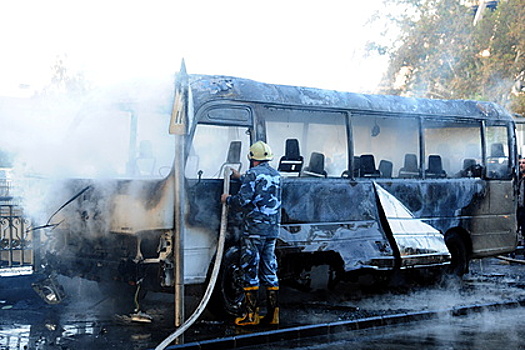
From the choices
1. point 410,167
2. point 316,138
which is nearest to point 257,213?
point 316,138

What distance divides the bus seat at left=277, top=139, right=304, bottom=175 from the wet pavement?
6.28ft

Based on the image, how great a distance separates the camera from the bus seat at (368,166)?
37.8 ft

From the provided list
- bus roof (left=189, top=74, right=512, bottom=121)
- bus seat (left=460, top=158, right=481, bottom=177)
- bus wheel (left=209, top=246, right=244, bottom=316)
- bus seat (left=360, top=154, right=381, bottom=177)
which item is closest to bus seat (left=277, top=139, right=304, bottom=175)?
bus roof (left=189, top=74, right=512, bottom=121)

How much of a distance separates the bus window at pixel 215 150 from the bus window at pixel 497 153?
569 centimetres

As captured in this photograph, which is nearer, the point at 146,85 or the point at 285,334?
the point at 285,334

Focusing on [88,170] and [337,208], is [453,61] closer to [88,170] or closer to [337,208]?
[337,208]

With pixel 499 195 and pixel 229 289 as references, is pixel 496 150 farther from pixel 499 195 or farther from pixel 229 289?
pixel 229 289

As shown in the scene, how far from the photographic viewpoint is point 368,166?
1165 cm

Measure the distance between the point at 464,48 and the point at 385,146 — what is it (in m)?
23.0

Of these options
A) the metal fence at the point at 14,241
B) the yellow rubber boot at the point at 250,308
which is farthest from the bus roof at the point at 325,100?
the metal fence at the point at 14,241

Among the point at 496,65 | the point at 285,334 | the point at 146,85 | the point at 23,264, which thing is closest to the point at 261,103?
the point at 146,85

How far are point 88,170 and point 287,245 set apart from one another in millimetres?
2767

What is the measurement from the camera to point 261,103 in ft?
32.6

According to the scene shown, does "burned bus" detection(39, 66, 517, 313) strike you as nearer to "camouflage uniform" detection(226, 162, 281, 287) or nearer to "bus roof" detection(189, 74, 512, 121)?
"bus roof" detection(189, 74, 512, 121)
